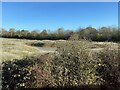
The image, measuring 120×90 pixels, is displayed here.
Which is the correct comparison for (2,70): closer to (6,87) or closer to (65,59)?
(6,87)

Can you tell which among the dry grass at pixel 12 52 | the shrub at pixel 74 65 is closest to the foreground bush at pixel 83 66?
the shrub at pixel 74 65

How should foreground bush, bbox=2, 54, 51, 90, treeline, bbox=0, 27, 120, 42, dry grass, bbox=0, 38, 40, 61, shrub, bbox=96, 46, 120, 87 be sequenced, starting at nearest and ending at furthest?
1. foreground bush, bbox=2, 54, 51, 90
2. shrub, bbox=96, 46, 120, 87
3. dry grass, bbox=0, 38, 40, 61
4. treeline, bbox=0, 27, 120, 42

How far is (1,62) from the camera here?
746 cm

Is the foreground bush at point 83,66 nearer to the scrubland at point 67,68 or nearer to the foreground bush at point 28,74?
the scrubland at point 67,68

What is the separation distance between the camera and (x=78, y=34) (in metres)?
8.65

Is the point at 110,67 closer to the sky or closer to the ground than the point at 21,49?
closer to the ground

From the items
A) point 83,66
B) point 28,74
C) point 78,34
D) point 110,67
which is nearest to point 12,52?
point 78,34

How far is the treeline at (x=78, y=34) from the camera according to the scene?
9212 millimetres

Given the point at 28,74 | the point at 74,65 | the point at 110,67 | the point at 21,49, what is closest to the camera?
the point at 28,74

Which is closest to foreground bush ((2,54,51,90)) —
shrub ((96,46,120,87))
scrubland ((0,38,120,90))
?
scrubland ((0,38,120,90))

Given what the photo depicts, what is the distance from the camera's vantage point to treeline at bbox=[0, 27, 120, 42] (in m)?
9.21

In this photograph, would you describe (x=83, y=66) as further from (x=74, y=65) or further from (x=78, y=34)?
(x=78, y=34)

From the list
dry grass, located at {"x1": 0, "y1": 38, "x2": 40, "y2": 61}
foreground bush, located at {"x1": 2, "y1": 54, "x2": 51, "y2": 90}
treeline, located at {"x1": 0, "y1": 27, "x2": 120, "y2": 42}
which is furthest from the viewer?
treeline, located at {"x1": 0, "y1": 27, "x2": 120, "y2": 42}

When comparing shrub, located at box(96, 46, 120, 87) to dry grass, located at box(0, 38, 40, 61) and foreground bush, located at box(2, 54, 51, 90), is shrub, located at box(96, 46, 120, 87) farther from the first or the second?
dry grass, located at box(0, 38, 40, 61)
